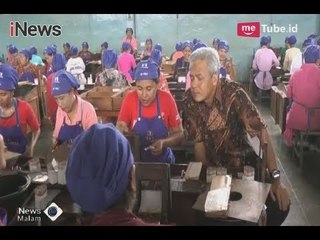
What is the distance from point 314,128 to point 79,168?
2.34 meters

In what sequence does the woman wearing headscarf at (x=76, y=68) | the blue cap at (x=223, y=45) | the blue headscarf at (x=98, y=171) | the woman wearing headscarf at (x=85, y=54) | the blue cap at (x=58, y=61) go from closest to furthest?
the blue headscarf at (x=98, y=171) → the blue cap at (x=58, y=61) → the woman wearing headscarf at (x=76, y=68) → the blue cap at (x=223, y=45) → the woman wearing headscarf at (x=85, y=54)

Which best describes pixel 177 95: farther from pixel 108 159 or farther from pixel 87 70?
pixel 108 159

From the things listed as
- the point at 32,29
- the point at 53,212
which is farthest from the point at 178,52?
the point at 53,212

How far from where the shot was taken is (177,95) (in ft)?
10.0

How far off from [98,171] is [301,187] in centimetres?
180

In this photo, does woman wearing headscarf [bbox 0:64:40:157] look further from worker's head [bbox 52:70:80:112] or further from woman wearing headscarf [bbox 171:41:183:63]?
woman wearing headscarf [bbox 171:41:183:63]

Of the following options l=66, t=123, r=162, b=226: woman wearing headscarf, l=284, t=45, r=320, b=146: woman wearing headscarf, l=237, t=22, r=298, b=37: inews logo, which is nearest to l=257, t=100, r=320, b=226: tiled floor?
l=284, t=45, r=320, b=146: woman wearing headscarf

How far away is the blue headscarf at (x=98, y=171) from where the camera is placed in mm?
812

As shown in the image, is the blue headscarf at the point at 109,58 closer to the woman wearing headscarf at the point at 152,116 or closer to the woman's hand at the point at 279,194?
the woman wearing headscarf at the point at 152,116

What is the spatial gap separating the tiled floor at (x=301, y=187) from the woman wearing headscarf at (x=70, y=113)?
0.95 metres

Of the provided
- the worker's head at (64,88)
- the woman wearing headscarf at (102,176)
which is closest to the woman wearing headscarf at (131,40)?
the worker's head at (64,88)

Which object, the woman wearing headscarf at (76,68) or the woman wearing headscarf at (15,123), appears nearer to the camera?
the woman wearing headscarf at (15,123)
